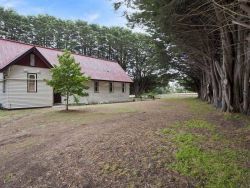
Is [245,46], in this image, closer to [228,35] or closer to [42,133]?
[228,35]

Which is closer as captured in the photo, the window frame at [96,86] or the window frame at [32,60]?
the window frame at [32,60]

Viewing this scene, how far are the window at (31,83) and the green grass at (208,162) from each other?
15235 millimetres

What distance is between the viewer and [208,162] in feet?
16.8

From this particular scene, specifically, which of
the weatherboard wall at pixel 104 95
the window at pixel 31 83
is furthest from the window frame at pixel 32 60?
the weatherboard wall at pixel 104 95

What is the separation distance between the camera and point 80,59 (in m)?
28.3

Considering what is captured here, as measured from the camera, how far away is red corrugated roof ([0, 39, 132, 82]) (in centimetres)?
1971

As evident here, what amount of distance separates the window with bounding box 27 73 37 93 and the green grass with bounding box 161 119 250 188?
15.2 m

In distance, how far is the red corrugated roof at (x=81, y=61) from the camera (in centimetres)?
1971

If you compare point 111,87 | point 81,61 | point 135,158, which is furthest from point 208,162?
point 111,87

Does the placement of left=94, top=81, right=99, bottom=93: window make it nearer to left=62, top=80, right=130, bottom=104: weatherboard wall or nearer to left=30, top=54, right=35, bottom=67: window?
left=62, top=80, right=130, bottom=104: weatherboard wall

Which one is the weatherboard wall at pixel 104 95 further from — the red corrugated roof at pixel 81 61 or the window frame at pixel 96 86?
the red corrugated roof at pixel 81 61

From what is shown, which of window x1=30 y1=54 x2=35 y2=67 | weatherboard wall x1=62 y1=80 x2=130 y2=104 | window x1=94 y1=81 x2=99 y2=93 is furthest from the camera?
window x1=94 y1=81 x2=99 y2=93

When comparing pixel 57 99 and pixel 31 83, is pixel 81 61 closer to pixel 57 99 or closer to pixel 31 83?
pixel 57 99

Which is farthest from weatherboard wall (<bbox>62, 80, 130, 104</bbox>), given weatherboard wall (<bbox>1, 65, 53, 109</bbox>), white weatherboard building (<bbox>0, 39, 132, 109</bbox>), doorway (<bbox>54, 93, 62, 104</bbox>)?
weatherboard wall (<bbox>1, 65, 53, 109</bbox>)
